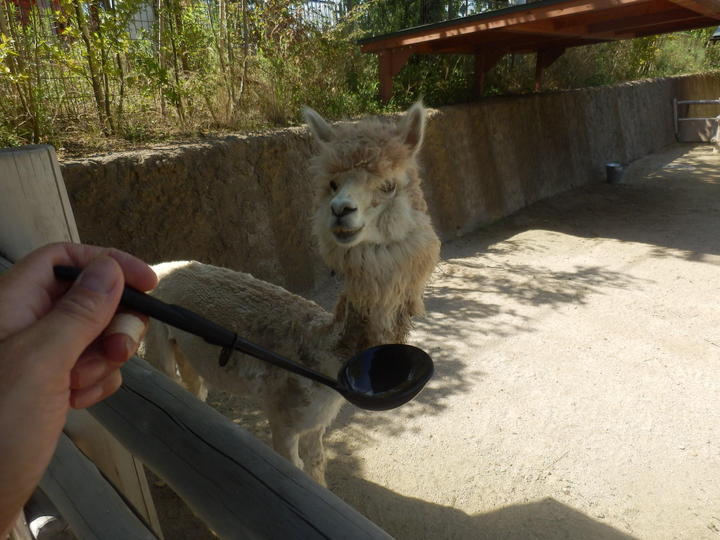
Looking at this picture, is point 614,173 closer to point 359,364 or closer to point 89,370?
point 359,364

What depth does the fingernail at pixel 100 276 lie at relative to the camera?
0.87 m

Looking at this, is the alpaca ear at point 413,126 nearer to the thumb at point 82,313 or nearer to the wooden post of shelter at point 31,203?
the wooden post of shelter at point 31,203

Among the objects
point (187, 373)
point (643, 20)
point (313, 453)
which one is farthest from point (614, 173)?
point (187, 373)

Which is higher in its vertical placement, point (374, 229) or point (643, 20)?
point (643, 20)

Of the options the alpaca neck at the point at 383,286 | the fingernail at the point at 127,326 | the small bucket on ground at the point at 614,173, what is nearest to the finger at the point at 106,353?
the fingernail at the point at 127,326

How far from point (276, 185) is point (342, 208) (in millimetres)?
3439

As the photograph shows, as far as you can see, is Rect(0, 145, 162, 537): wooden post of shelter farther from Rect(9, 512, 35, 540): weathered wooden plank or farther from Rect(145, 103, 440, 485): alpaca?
Rect(145, 103, 440, 485): alpaca

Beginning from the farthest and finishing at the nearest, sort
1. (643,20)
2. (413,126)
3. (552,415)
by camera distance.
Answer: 1. (643,20)
2. (552,415)
3. (413,126)

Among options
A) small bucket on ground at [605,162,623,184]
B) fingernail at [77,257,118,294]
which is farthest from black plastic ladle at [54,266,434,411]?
small bucket on ground at [605,162,623,184]

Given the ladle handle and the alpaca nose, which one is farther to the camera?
the alpaca nose

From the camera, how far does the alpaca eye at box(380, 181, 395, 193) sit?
2172 millimetres

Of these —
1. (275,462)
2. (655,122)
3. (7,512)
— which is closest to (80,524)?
(275,462)

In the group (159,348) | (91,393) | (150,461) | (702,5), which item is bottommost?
(159,348)

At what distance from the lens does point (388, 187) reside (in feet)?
7.20
